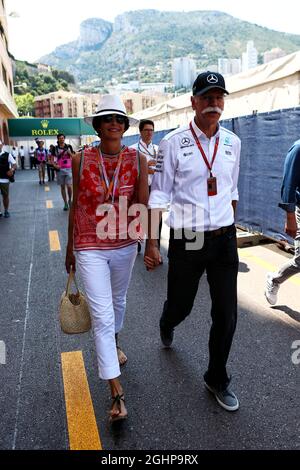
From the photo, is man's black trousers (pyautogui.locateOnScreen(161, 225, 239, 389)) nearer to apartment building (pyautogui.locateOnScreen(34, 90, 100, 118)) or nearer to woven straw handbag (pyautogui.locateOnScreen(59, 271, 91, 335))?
woven straw handbag (pyautogui.locateOnScreen(59, 271, 91, 335))

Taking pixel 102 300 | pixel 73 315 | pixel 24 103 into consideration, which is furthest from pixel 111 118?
pixel 24 103

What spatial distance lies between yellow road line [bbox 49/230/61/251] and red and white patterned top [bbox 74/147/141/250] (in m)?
4.55

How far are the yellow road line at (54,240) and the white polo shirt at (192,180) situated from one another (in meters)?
4.70

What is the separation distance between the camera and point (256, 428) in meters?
2.60

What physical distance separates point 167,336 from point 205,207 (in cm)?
129

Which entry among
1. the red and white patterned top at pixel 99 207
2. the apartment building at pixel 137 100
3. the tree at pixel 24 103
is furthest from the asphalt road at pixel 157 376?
the apartment building at pixel 137 100

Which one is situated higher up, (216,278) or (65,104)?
(65,104)

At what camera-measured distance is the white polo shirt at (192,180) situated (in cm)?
267

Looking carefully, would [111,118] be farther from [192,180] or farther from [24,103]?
[24,103]

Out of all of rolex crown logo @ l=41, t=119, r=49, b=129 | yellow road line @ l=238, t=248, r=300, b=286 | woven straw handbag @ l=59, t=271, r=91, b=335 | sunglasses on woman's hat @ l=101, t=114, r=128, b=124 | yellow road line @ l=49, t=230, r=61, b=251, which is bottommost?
yellow road line @ l=49, t=230, r=61, b=251

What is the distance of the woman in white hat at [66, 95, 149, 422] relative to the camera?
8.75ft

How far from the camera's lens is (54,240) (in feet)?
25.8

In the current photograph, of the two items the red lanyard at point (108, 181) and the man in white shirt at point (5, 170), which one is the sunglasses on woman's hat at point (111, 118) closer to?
the red lanyard at point (108, 181)

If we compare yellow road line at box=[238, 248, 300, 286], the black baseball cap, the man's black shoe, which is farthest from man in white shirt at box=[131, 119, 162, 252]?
the black baseball cap
